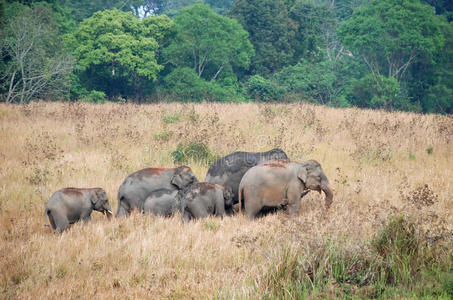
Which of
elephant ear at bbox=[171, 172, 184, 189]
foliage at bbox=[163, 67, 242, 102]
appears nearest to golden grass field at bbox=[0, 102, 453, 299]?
elephant ear at bbox=[171, 172, 184, 189]

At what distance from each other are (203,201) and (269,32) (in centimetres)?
3776

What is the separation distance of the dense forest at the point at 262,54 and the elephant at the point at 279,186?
86.3 ft

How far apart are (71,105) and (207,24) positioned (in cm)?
2166

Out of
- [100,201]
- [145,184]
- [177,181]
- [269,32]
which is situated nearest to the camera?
[100,201]

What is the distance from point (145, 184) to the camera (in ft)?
30.0

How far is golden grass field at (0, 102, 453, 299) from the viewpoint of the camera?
5891 millimetres

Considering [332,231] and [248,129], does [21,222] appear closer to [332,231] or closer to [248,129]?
[332,231]

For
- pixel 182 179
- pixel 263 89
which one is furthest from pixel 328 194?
pixel 263 89

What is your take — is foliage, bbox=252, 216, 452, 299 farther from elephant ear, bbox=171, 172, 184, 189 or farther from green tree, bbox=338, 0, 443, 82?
green tree, bbox=338, 0, 443, 82

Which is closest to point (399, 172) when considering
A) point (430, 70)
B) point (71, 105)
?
point (71, 105)

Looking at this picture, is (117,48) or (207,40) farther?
(207,40)

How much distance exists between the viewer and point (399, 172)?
1218 centimetres

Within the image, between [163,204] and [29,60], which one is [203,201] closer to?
[163,204]

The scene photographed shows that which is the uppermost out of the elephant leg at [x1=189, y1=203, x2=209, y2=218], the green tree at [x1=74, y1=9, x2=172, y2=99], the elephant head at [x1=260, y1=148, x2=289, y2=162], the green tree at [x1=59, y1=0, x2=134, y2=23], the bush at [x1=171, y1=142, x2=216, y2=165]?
the green tree at [x1=59, y1=0, x2=134, y2=23]
